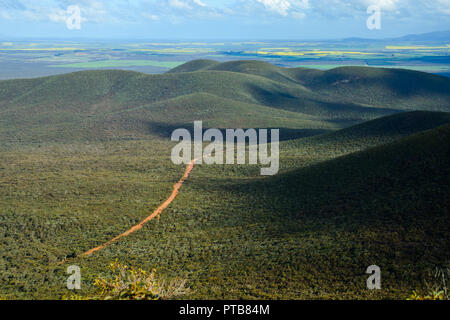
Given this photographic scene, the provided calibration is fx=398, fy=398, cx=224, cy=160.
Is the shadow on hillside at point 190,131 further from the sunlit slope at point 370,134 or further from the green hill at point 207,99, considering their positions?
the sunlit slope at point 370,134

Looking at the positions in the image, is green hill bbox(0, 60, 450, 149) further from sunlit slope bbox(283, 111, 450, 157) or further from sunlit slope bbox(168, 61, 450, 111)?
sunlit slope bbox(283, 111, 450, 157)

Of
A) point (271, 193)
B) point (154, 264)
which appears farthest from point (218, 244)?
point (271, 193)

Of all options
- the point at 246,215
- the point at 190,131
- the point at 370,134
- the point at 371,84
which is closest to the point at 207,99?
the point at 190,131

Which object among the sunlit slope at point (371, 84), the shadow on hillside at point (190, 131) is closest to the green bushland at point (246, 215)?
the shadow on hillside at point (190, 131)

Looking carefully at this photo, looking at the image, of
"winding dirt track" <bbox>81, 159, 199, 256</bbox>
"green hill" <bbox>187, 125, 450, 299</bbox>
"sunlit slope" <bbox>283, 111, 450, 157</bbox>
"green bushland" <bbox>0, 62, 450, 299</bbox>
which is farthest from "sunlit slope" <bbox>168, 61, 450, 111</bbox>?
"green hill" <bbox>187, 125, 450, 299</bbox>

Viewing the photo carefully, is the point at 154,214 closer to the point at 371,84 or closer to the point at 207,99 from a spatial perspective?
the point at 207,99
